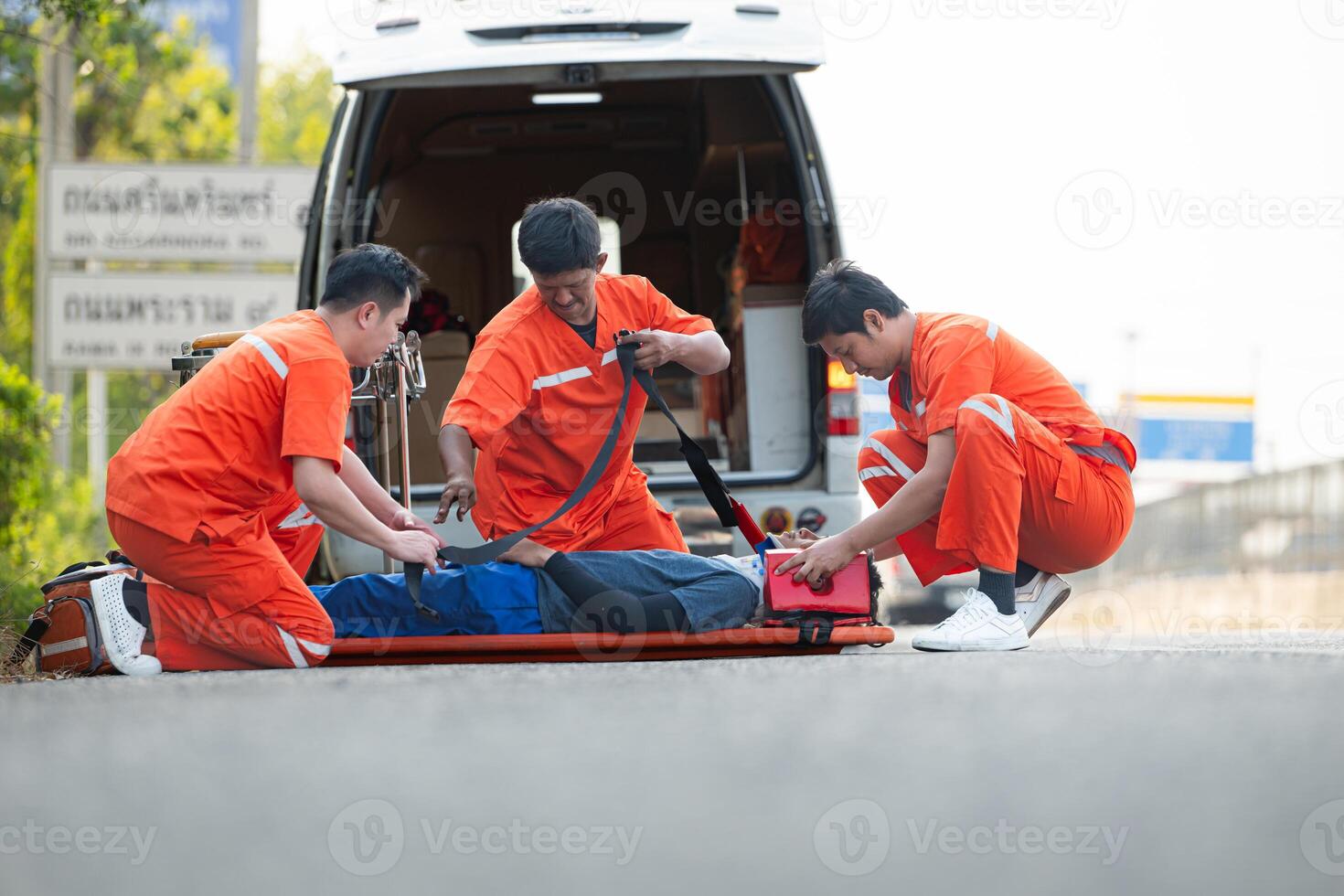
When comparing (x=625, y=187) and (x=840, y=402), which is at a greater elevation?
(x=625, y=187)

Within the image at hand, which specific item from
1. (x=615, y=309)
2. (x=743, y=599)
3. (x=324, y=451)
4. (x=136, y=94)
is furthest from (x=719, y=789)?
(x=136, y=94)

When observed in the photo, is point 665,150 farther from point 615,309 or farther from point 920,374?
point 920,374

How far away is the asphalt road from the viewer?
7.59 ft

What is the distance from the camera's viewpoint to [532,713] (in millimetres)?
2377

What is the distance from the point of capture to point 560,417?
3.29 m

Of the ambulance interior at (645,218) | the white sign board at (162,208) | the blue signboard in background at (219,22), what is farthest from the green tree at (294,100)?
the ambulance interior at (645,218)

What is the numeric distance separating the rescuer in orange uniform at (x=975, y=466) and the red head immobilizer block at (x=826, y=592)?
47 millimetres

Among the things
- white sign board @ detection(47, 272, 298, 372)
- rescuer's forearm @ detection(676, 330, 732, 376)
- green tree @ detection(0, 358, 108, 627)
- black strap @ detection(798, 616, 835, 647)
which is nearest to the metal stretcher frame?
black strap @ detection(798, 616, 835, 647)

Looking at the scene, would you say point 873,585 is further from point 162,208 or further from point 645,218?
point 162,208

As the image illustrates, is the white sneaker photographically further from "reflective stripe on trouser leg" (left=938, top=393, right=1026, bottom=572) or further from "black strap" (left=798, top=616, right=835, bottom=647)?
"black strap" (left=798, top=616, right=835, bottom=647)

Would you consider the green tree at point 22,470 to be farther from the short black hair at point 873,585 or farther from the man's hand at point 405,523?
the short black hair at point 873,585

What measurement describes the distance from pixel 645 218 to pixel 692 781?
4.54 m

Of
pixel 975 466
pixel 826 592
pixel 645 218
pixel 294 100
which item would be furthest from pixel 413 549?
pixel 294 100

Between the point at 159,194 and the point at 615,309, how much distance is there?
7.11 metres
